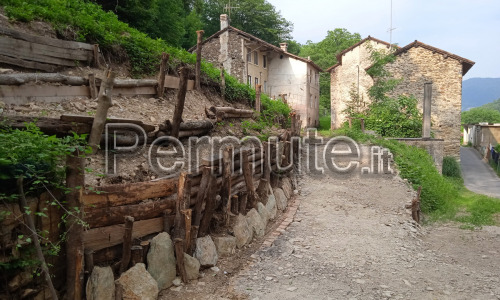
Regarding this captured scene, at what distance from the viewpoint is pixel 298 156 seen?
40.5 feet

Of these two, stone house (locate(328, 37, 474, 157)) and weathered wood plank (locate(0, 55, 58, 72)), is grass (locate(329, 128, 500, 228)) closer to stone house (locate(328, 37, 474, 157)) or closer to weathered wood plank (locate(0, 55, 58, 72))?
stone house (locate(328, 37, 474, 157))

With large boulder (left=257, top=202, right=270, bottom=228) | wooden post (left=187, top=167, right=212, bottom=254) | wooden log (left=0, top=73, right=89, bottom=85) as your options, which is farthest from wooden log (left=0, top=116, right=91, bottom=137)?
large boulder (left=257, top=202, right=270, bottom=228)

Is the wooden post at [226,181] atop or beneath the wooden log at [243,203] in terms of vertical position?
atop

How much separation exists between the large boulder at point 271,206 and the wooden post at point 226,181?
1762 millimetres

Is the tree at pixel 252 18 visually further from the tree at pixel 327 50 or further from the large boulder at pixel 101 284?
the large boulder at pixel 101 284

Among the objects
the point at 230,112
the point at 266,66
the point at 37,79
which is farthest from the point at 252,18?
the point at 37,79

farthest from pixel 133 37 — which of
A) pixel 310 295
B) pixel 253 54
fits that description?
pixel 253 54

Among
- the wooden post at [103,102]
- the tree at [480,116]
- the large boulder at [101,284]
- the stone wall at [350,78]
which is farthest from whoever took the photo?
the tree at [480,116]

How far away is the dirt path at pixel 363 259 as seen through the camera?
4.99 meters

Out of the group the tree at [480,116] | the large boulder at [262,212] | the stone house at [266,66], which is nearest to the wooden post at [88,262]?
the large boulder at [262,212]

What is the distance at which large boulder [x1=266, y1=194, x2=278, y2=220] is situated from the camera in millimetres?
7706

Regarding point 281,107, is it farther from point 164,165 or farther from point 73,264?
point 73,264

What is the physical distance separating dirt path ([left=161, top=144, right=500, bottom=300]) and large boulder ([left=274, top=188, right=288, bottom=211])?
433mm

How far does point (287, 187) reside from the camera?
957 cm
